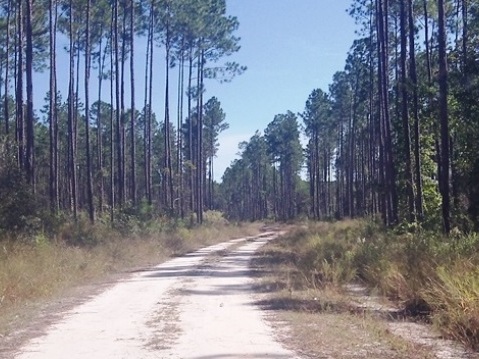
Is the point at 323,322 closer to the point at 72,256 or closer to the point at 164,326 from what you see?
the point at 164,326

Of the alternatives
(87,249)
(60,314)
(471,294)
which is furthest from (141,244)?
Result: (471,294)

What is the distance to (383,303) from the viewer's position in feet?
47.0

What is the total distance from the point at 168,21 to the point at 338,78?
22.3 metres

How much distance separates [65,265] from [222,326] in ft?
34.7

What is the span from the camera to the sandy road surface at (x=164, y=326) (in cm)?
940

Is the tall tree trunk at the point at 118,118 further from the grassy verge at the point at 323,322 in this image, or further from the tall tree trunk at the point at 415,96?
the grassy verge at the point at 323,322

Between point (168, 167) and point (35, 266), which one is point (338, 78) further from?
point (35, 266)

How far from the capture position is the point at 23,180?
25.3m

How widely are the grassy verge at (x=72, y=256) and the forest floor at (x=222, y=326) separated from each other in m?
0.88

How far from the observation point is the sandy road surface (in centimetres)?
940

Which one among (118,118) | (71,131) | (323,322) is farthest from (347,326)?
(118,118)

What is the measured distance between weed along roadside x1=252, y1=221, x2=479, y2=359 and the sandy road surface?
22.5 inches

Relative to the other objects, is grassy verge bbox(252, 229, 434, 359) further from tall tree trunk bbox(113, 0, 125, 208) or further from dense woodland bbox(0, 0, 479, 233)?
tall tree trunk bbox(113, 0, 125, 208)

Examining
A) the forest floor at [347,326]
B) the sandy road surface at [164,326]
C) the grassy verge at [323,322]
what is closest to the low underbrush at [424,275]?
the forest floor at [347,326]
